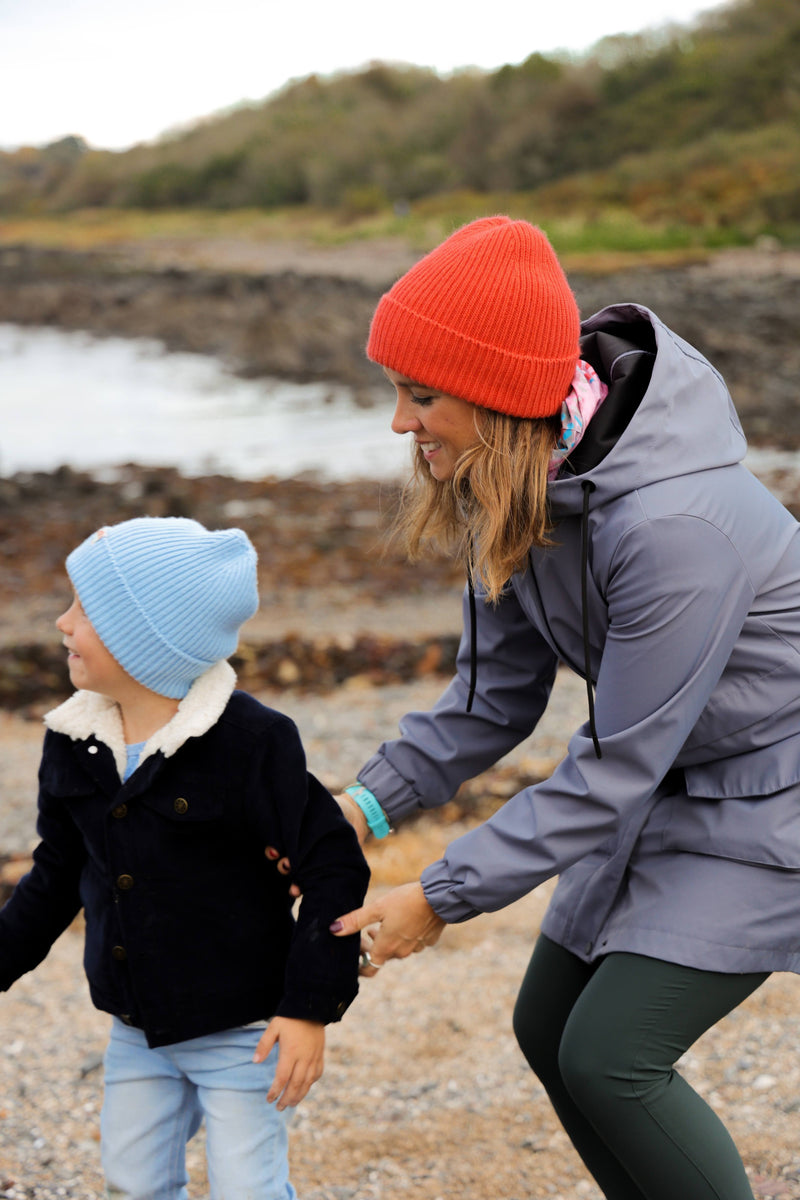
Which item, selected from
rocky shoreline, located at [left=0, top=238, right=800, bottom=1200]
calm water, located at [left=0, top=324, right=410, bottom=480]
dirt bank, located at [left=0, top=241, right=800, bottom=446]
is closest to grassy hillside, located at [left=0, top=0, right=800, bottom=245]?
dirt bank, located at [left=0, top=241, right=800, bottom=446]

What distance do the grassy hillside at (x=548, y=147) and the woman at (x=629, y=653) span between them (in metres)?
34.4

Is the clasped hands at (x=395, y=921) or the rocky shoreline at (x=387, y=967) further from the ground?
the clasped hands at (x=395, y=921)

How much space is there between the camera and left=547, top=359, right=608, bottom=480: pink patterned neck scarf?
6.83ft

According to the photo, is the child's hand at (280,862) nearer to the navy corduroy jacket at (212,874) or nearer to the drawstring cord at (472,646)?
the navy corduroy jacket at (212,874)

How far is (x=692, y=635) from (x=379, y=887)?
116 inches

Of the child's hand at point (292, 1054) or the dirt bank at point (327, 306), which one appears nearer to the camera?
the child's hand at point (292, 1054)

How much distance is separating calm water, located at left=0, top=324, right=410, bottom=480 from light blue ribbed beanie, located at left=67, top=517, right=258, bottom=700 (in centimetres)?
1097

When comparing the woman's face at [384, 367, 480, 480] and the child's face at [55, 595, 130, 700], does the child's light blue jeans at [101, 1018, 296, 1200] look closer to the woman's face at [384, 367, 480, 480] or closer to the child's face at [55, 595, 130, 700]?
the child's face at [55, 595, 130, 700]

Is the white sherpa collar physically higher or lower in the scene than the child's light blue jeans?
higher

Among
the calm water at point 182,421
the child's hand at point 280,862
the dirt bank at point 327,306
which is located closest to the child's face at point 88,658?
the child's hand at point 280,862

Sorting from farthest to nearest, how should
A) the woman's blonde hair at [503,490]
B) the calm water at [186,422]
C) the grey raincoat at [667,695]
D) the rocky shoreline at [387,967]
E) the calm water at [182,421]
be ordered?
the calm water at [182,421] → the calm water at [186,422] → the rocky shoreline at [387,967] → the woman's blonde hair at [503,490] → the grey raincoat at [667,695]

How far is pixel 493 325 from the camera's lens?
81.4 inches

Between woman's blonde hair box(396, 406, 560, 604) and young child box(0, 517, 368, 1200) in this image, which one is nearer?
woman's blonde hair box(396, 406, 560, 604)

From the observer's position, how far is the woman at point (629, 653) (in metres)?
1.95
